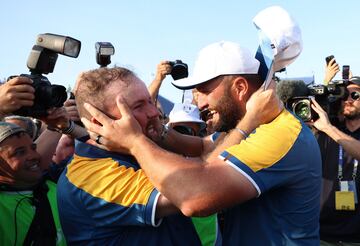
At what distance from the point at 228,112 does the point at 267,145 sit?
437 mm

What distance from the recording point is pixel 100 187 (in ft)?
6.23

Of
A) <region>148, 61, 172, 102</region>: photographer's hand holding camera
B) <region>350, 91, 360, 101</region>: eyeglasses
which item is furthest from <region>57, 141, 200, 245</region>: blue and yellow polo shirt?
<region>350, 91, 360, 101</region>: eyeglasses

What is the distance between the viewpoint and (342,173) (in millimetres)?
4449

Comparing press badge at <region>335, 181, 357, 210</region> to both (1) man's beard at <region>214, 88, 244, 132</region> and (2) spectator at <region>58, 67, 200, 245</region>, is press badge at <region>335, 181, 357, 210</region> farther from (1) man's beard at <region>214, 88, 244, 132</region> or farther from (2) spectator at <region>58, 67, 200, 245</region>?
(2) spectator at <region>58, 67, 200, 245</region>

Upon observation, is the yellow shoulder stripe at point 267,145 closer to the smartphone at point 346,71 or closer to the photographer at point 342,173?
the photographer at point 342,173

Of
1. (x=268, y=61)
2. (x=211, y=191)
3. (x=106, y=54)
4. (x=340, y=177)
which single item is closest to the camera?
(x=211, y=191)

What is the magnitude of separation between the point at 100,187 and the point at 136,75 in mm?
A: 606

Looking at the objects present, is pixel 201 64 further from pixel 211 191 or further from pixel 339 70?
pixel 339 70

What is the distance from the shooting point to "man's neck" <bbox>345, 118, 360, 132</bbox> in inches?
181

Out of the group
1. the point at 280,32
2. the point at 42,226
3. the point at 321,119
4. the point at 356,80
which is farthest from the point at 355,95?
the point at 42,226

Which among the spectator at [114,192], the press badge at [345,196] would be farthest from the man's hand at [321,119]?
the spectator at [114,192]

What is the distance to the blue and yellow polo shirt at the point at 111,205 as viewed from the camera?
1846 millimetres

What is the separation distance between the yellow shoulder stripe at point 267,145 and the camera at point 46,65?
1.07m

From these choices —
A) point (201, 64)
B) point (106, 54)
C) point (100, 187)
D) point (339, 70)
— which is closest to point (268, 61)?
point (201, 64)
